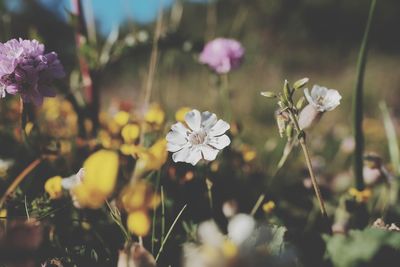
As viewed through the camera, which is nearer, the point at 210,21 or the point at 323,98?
the point at 323,98

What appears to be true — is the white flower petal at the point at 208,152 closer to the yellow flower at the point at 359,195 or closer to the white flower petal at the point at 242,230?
the white flower petal at the point at 242,230

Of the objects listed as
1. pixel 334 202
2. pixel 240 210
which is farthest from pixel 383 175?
pixel 240 210

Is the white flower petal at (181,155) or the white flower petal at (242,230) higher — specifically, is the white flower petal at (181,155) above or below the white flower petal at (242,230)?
above

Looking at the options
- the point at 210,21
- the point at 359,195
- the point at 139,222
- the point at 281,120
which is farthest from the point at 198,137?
the point at 210,21

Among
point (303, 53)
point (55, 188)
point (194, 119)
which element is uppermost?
point (194, 119)

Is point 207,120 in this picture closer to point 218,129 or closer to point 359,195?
point 218,129

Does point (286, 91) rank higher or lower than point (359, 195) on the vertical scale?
higher

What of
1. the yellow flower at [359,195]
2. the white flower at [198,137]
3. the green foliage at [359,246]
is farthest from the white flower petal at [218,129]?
the yellow flower at [359,195]
